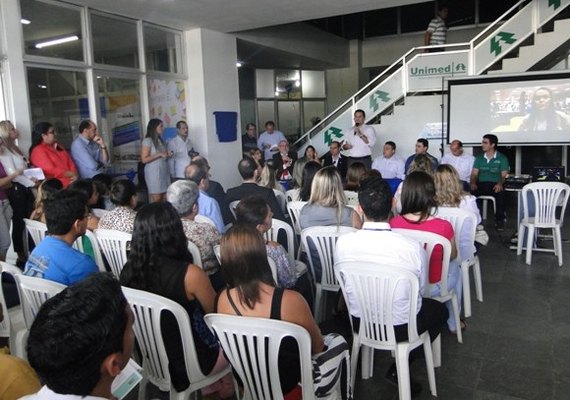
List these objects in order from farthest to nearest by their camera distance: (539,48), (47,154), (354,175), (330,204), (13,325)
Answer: (539,48), (47,154), (354,175), (330,204), (13,325)

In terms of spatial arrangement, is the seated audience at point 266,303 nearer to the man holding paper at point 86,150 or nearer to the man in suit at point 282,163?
the man holding paper at point 86,150

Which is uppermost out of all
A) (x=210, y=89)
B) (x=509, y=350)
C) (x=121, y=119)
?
(x=210, y=89)

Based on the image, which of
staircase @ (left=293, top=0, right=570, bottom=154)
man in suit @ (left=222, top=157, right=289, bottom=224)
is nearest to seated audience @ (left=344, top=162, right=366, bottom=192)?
man in suit @ (left=222, top=157, right=289, bottom=224)

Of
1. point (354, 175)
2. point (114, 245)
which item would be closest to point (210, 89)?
point (354, 175)

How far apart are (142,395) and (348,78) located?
11298 millimetres

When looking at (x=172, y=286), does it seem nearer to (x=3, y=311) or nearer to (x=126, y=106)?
(x=3, y=311)

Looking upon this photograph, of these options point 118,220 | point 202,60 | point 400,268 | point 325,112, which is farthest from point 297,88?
point 400,268

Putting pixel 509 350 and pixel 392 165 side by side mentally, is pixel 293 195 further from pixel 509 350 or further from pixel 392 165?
pixel 392 165

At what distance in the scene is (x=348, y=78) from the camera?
12445 millimetres

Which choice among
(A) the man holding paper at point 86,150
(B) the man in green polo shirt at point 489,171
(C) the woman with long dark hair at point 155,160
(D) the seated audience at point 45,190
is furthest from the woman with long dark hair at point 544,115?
(D) the seated audience at point 45,190

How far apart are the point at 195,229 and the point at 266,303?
3.60 ft

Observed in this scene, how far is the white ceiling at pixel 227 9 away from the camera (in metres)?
5.52

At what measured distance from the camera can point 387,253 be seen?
227 cm

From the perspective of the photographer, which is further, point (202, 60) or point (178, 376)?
point (202, 60)
